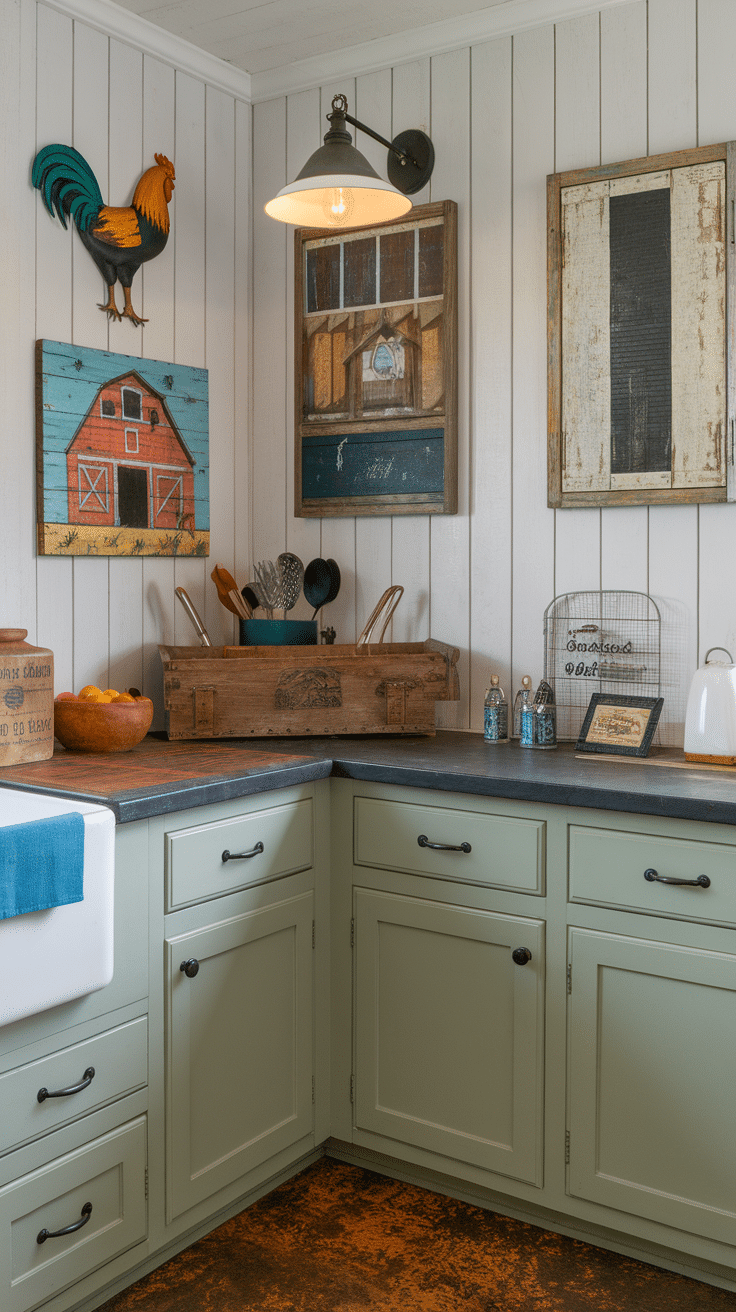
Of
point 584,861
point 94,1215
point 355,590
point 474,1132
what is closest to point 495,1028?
point 474,1132

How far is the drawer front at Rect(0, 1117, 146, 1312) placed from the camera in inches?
66.1

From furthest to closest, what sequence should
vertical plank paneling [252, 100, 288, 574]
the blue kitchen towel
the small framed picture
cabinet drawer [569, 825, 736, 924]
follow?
vertical plank paneling [252, 100, 288, 574]
the small framed picture
cabinet drawer [569, 825, 736, 924]
the blue kitchen towel

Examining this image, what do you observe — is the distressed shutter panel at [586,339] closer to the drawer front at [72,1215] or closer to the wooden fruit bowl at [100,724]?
the wooden fruit bowl at [100,724]

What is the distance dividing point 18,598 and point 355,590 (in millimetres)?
935

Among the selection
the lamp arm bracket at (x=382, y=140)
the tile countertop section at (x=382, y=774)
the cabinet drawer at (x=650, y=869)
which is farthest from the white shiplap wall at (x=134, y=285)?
the cabinet drawer at (x=650, y=869)

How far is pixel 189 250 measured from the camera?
2.94 m

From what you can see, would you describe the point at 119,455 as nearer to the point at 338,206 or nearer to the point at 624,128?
the point at 338,206

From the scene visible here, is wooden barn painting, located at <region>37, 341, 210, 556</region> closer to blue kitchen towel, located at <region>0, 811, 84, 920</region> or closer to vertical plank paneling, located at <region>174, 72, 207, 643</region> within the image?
vertical plank paneling, located at <region>174, 72, 207, 643</region>

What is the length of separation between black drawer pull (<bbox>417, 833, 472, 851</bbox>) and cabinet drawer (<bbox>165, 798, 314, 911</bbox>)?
0.26 meters

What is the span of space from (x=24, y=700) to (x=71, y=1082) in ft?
2.57

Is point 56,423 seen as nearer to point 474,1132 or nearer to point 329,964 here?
point 329,964

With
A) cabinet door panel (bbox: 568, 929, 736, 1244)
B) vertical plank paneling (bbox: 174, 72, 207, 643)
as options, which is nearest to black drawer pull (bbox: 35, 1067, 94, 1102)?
cabinet door panel (bbox: 568, 929, 736, 1244)

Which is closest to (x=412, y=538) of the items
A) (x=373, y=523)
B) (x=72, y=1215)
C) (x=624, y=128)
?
(x=373, y=523)

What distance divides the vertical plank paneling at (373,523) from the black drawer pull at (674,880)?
119 centimetres
